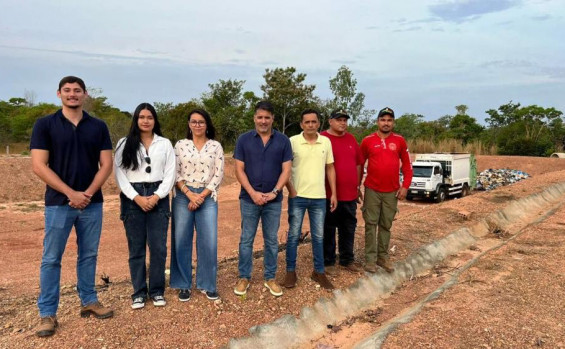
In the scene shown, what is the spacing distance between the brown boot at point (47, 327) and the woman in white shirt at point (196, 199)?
1142mm

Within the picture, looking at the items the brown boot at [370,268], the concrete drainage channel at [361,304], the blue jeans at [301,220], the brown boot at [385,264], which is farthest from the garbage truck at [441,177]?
the blue jeans at [301,220]

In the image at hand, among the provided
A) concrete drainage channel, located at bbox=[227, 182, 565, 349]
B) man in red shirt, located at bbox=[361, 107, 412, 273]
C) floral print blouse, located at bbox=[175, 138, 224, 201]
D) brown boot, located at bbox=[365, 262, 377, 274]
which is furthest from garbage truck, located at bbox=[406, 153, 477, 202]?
floral print blouse, located at bbox=[175, 138, 224, 201]

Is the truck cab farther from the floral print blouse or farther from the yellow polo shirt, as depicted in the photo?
the floral print blouse

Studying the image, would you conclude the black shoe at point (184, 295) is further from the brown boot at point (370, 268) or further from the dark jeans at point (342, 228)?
the brown boot at point (370, 268)

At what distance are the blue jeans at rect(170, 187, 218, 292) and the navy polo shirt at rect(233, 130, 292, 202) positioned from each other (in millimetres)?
491

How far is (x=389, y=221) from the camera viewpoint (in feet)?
17.9

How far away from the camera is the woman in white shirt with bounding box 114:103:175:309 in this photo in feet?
12.6

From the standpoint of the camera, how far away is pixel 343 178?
16.3ft

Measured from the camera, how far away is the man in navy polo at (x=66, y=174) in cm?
347

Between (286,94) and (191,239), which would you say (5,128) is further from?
(191,239)

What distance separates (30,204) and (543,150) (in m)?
34.1

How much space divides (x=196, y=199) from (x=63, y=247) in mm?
1216

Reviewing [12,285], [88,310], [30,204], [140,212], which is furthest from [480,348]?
[30,204]

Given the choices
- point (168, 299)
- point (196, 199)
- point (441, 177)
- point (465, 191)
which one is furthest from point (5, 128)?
point (196, 199)
